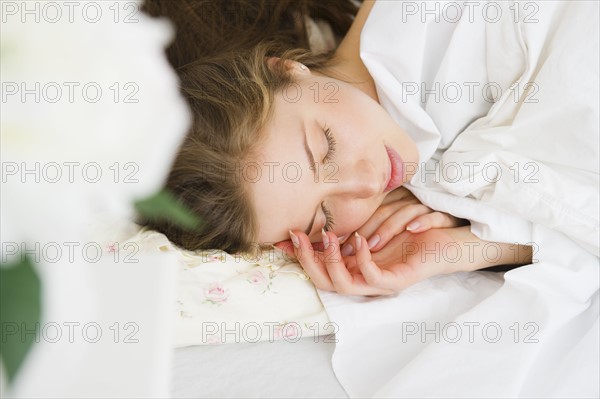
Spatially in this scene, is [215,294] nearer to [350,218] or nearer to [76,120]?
[350,218]

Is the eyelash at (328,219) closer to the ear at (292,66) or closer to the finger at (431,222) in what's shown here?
the finger at (431,222)

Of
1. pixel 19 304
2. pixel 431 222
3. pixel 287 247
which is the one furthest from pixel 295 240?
pixel 19 304

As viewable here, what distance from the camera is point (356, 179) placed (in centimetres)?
107

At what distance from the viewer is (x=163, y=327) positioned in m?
0.39

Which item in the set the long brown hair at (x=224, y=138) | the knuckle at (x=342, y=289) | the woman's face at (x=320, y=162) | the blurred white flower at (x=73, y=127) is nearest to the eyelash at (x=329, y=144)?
the woman's face at (x=320, y=162)

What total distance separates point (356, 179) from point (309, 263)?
161mm

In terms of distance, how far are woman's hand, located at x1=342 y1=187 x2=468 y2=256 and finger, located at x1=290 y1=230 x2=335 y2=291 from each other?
12 cm

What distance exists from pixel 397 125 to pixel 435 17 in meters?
0.22

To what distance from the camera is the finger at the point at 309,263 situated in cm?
109

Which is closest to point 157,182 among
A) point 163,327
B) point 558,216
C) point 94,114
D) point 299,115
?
point 94,114

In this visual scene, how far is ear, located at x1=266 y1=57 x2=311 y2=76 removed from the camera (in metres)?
1.19

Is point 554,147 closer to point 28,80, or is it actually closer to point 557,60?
point 557,60

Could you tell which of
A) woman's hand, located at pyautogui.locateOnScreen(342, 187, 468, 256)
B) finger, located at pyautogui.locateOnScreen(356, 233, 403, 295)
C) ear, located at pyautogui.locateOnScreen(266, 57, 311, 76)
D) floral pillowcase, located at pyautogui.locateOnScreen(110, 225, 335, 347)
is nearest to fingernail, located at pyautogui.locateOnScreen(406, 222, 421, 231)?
woman's hand, located at pyautogui.locateOnScreen(342, 187, 468, 256)

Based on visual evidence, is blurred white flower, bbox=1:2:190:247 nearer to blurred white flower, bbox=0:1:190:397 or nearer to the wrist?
blurred white flower, bbox=0:1:190:397
